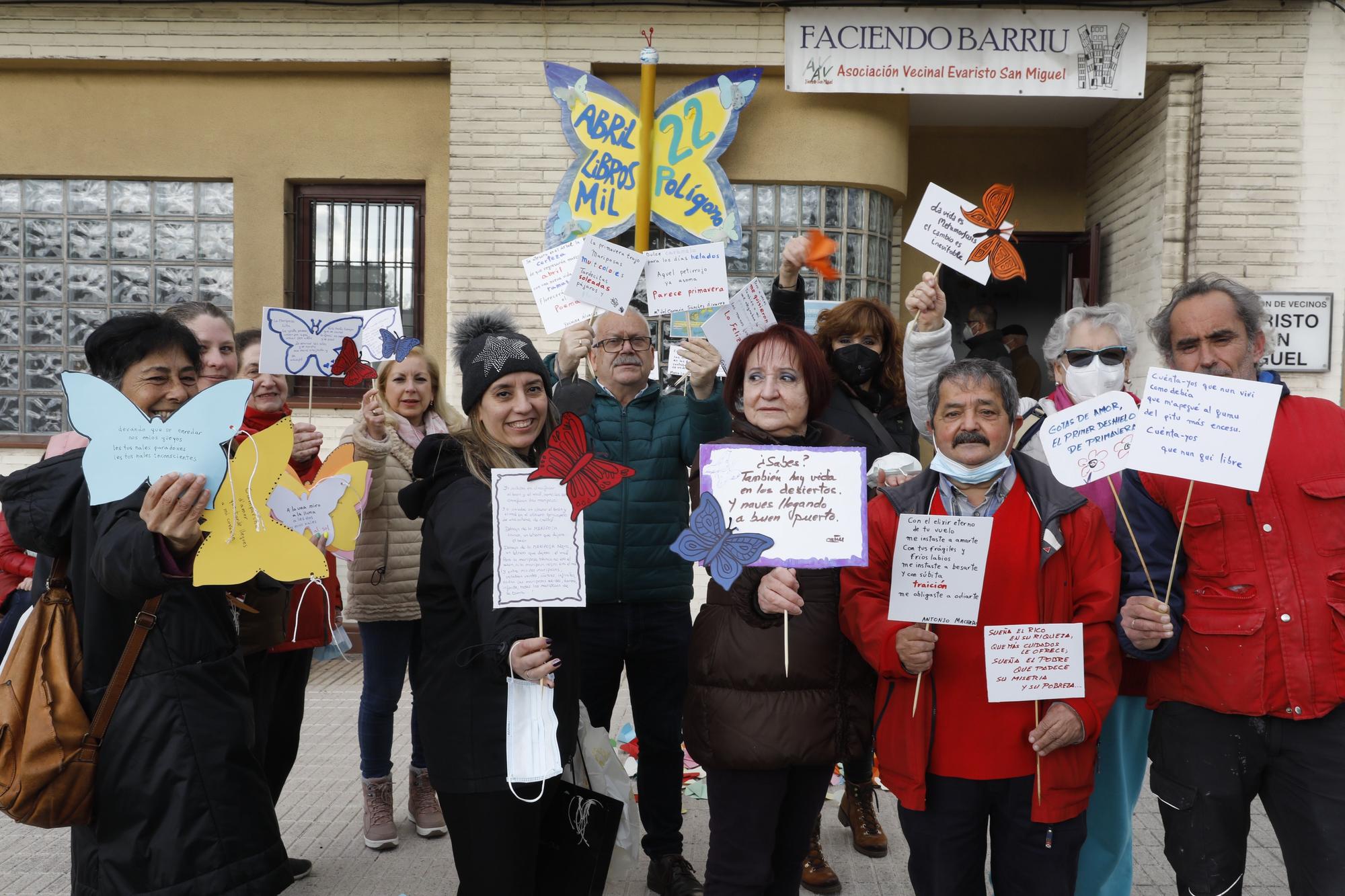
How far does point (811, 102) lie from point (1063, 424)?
5.20 metres

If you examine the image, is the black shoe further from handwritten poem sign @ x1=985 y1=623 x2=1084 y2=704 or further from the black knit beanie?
the black knit beanie

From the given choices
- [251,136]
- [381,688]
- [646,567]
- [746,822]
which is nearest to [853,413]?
[646,567]

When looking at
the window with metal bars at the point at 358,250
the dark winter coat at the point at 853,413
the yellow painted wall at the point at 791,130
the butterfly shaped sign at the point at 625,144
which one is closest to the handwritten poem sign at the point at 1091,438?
the dark winter coat at the point at 853,413

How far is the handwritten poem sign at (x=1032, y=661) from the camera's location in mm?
2512

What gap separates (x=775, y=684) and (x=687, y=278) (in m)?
1.83

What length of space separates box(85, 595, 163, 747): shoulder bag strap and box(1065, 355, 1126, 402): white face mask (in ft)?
9.22

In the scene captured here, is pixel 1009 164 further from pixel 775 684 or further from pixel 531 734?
pixel 531 734

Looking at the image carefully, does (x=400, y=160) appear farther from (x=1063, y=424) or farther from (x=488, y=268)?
(x=1063, y=424)

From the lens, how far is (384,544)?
433 centimetres

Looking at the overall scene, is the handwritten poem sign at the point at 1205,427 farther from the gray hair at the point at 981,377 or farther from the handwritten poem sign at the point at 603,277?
the handwritten poem sign at the point at 603,277

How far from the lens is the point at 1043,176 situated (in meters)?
9.03

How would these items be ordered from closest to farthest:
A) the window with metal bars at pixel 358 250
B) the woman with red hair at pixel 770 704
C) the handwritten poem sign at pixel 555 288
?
1. the woman with red hair at pixel 770 704
2. the handwritten poem sign at pixel 555 288
3. the window with metal bars at pixel 358 250

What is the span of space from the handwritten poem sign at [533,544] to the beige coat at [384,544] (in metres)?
1.87

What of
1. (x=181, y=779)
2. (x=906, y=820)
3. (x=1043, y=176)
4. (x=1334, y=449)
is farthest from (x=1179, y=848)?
(x=1043, y=176)
